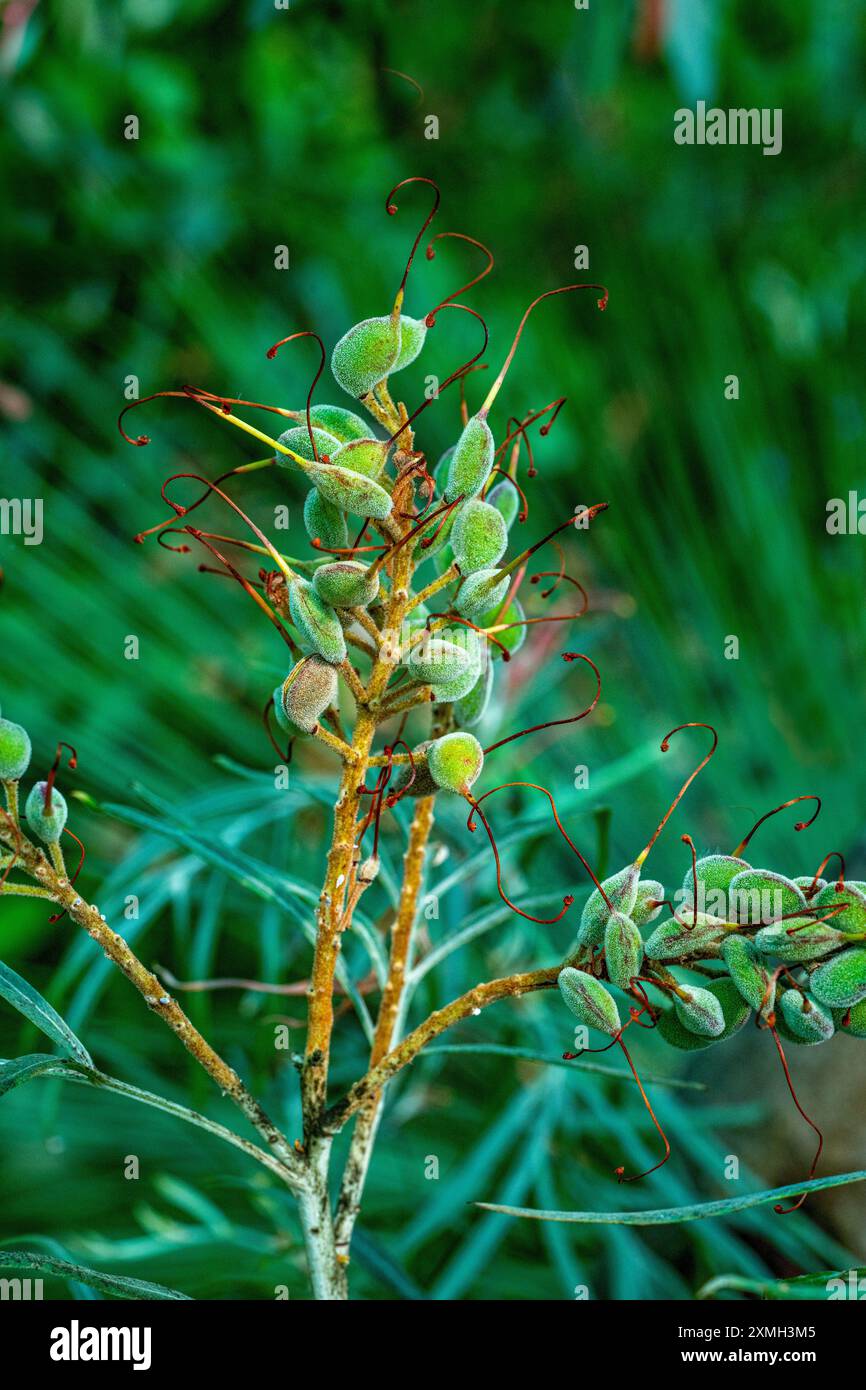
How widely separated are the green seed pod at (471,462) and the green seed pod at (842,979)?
0.36 feet

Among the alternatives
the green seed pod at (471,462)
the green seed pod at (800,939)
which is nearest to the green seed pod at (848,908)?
the green seed pod at (800,939)

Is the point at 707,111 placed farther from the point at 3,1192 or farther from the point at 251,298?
the point at 3,1192

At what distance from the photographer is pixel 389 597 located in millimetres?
233

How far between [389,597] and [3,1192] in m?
0.62

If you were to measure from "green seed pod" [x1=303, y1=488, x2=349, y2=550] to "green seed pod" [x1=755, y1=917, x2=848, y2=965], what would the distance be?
0.37 ft

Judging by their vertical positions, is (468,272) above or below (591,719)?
above

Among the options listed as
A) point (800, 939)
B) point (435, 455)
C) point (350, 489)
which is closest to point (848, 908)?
point (800, 939)

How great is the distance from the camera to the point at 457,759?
0.76 feet

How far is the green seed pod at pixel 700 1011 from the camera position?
8.3 inches

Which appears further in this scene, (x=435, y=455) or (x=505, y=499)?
(x=435, y=455)

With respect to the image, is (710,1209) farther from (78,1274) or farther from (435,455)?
(435,455)

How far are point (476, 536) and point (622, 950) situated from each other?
84mm

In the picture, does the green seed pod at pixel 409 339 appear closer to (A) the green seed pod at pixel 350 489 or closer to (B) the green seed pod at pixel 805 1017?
(A) the green seed pod at pixel 350 489
